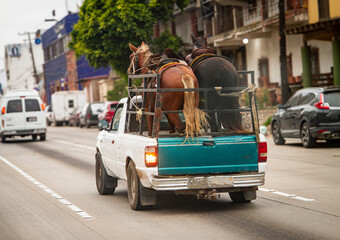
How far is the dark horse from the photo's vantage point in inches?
426

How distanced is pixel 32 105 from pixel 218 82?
2374 cm

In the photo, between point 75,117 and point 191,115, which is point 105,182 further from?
point 75,117

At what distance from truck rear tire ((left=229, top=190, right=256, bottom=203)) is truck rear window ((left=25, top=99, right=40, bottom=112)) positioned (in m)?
23.5

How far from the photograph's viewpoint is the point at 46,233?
358 inches

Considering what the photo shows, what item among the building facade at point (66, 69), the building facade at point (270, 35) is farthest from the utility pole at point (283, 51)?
the building facade at point (66, 69)

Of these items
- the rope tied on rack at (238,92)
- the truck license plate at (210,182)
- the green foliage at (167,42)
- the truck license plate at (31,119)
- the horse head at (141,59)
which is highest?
the green foliage at (167,42)

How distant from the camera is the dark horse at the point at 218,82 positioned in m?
10.8

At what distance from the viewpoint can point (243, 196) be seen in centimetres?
1115

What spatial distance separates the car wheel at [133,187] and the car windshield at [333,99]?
11332 millimetres

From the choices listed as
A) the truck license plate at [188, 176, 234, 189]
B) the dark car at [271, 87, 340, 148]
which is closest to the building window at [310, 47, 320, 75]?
the dark car at [271, 87, 340, 148]

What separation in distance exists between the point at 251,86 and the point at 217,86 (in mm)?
751

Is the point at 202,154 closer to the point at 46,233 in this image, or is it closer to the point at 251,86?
the point at 251,86

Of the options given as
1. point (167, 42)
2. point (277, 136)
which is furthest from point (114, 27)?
point (277, 136)

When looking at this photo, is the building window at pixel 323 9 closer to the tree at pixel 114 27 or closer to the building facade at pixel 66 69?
the tree at pixel 114 27
